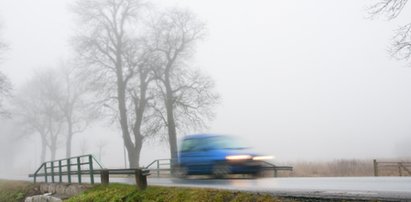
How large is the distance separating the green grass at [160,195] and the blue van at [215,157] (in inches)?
195

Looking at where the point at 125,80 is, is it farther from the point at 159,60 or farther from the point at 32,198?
the point at 32,198

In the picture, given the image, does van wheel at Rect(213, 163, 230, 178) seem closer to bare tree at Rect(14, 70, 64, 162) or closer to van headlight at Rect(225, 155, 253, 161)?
van headlight at Rect(225, 155, 253, 161)

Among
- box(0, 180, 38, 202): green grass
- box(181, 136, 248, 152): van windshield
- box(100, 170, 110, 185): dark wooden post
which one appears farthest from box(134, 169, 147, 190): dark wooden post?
box(0, 180, 38, 202): green grass

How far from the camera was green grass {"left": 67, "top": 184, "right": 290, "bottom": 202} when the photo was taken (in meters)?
8.48

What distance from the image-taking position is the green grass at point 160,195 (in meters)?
8.48

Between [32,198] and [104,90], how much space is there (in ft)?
55.5

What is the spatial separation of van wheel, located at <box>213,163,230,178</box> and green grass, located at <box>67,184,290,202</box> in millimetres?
4847

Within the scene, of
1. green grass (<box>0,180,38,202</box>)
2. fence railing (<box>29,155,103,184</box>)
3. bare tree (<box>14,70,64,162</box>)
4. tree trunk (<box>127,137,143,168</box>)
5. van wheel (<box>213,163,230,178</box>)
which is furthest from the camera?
bare tree (<box>14,70,64,162</box>)

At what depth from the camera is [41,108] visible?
54.3 meters

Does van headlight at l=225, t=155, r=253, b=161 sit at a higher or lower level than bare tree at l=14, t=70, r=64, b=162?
lower

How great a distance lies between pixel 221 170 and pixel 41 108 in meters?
42.8

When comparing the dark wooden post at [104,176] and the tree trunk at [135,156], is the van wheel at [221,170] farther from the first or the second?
the tree trunk at [135,156]

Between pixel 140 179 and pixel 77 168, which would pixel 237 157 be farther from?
pixel 77 168

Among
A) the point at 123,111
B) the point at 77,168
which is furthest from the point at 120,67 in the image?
the point at 77,168
